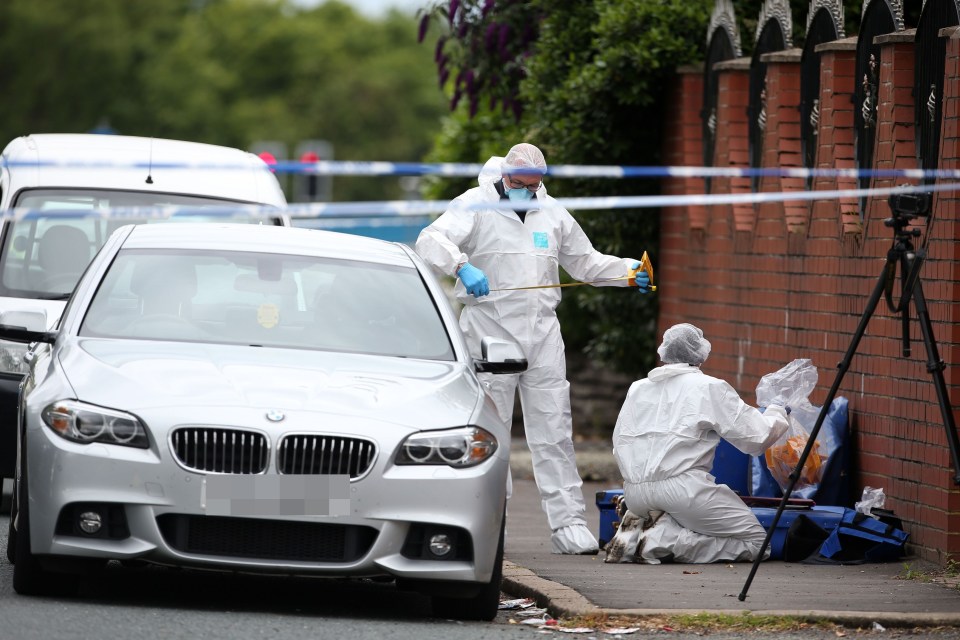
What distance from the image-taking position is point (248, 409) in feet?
21.5

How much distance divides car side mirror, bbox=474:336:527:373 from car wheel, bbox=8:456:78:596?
73.4 inches

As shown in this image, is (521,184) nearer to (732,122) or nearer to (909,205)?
(909,205)

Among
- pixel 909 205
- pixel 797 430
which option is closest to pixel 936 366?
pixel 909 205

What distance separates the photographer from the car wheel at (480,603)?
6934 millimetres

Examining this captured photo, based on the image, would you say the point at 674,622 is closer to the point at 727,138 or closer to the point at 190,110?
the point at 727,138

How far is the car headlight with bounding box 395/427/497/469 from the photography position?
21.7 ft

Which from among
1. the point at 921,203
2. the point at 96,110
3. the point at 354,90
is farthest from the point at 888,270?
the point at 354,90

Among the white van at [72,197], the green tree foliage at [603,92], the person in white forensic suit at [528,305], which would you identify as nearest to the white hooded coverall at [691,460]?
the person in white forensic suit at [528,305]

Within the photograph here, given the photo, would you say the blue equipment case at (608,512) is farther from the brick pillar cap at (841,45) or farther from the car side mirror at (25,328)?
the car side mirror at (25,328)

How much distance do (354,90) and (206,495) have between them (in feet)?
272

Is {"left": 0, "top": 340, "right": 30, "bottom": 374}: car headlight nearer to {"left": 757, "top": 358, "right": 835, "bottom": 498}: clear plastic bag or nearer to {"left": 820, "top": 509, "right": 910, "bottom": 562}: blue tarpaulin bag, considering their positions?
{"left": 757, "top": 358, "right": 835, "bottom": 498}: clear plastic bag

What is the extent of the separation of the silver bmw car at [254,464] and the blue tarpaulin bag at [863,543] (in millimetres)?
2143

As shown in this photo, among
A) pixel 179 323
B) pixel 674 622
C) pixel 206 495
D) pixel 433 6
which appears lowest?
pixel 674 622

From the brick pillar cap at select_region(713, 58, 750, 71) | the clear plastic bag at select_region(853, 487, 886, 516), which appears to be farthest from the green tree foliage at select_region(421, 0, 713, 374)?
the clear plastic bag at select_region(853, 487, 886, 516)
